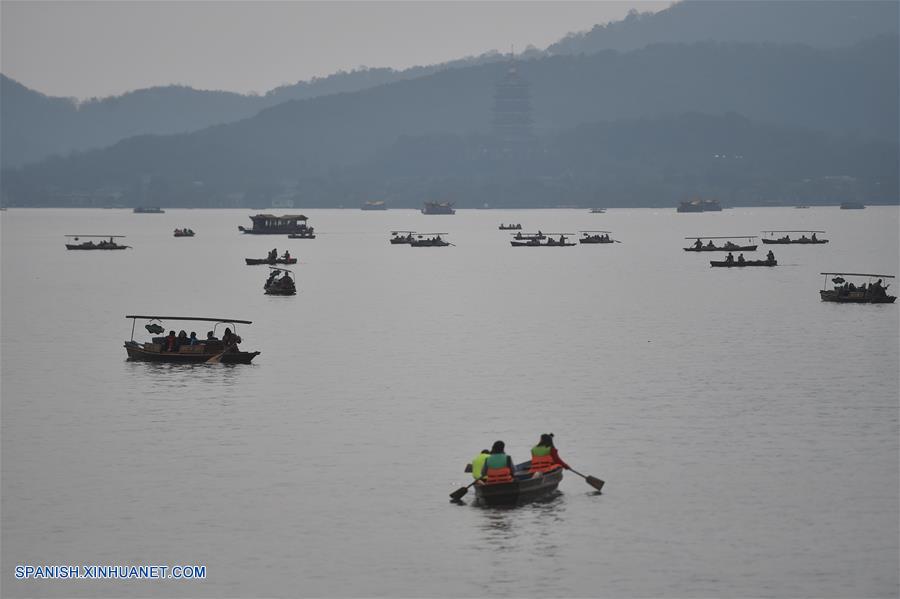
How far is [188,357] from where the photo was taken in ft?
209

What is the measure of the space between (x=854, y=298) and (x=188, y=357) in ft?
→ 174

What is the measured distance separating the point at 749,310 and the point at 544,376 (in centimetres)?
3834

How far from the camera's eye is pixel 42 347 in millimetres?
77500

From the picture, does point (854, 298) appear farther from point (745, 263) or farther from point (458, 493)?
point (458, 493)

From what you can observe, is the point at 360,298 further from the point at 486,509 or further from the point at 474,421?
the point at 486,509

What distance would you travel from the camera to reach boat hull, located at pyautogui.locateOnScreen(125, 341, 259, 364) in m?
63.8

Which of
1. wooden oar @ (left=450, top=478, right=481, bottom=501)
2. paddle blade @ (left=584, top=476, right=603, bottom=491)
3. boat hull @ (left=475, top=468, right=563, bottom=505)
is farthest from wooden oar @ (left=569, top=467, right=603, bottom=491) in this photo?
wooden oar @ (left=450, top=478, right=481, bottom=501)

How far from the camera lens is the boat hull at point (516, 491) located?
124 ft

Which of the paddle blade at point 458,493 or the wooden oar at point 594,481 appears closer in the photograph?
the paddle blade at point 458,493

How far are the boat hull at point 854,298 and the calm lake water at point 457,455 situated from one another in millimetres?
8600

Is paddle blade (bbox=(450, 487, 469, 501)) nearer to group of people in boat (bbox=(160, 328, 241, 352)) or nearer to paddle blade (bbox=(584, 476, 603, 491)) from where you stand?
paddle blade (bbox=(584, 476, 603, 491))

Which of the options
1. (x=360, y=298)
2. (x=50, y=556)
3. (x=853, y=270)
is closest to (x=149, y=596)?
(x=50, y=556)

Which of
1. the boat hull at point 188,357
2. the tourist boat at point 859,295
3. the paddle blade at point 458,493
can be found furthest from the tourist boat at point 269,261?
the paddle blade at point 458,493

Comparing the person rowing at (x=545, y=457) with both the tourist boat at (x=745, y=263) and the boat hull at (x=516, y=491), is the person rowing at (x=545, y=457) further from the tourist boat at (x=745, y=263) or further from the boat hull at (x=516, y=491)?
the tourist boat at (x=745, y=263)
